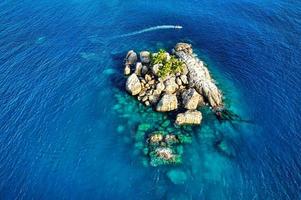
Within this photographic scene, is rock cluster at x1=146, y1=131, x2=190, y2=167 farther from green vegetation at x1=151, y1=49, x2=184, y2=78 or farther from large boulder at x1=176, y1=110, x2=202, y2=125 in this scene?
green vegetation at x1=151, y1=49, x2=184, y2=78

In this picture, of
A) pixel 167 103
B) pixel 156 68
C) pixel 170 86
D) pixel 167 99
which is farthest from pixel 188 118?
pixel 156 68

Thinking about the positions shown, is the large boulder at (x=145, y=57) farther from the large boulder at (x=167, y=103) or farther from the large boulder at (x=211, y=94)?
the large boulder at (x=211, y=94)

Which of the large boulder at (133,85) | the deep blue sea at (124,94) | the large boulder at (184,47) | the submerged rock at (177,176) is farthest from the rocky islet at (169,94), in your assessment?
the deep blue sea at (124,94)

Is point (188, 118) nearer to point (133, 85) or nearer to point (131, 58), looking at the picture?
point (133, 85)

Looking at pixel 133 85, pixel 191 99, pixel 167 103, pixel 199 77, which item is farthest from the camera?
pixel 199 77

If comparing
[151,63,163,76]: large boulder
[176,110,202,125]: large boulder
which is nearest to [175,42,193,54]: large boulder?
[151,63,163,76]: large boulder

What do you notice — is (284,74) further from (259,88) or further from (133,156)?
(133,156)
